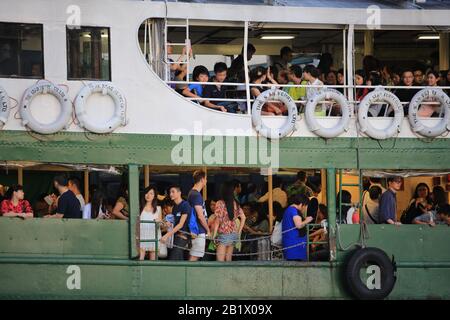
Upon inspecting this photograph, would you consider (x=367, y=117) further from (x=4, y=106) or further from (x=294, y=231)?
(x=4, y=106)

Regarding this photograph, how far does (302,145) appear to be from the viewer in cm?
1622

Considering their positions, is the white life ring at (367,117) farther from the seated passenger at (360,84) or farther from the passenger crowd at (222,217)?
the passenger crowd at (222,217)

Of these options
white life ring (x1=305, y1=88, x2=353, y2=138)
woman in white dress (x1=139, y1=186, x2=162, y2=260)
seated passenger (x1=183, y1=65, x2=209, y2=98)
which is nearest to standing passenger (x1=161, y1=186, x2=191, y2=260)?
woman in white dress (x1=139, y1=186, x2=162, y2=260)

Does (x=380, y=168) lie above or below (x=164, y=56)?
below

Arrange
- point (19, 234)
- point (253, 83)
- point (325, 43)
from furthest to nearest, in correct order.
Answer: point (325, 43)
point (253, 83)
point (19, 234)

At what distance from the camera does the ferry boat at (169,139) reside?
15.5 m

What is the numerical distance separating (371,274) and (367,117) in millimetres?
2315

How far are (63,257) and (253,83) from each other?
13.0ft

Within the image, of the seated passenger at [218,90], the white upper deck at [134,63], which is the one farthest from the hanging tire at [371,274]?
the seated passenger at [218,90]

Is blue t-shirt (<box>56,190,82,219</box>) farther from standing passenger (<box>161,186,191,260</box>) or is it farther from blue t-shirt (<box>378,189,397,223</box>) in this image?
blue t-shirt (<box>378,189,397,223</box>)

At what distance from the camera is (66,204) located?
625 inches

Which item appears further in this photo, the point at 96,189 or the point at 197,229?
the point at 96,189

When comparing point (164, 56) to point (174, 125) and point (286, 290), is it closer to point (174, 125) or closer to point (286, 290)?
point (174, 125)

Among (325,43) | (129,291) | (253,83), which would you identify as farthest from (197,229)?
(325,43)
